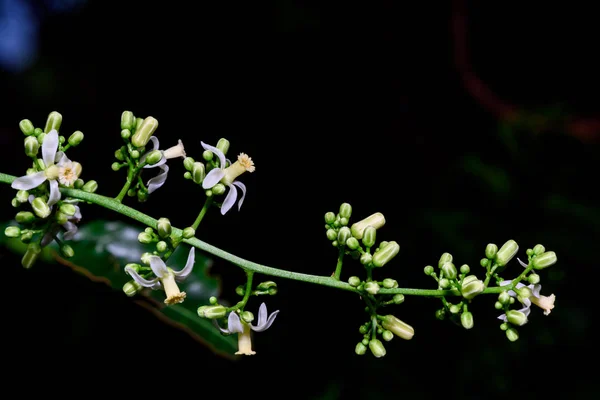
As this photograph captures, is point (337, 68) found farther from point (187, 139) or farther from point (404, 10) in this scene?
point (187, 139)

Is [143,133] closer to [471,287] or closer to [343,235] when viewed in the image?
[343,235]

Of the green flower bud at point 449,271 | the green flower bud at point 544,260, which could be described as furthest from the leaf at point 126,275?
the green flower bud at point 544,260

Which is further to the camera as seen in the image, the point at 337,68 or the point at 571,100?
the point at 337,68

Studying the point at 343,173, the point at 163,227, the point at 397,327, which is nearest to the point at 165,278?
the point at 163,227

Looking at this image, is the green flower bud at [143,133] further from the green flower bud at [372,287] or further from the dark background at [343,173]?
the dark background at [343,173]

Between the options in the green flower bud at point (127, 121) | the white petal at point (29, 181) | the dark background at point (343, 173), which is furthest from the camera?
the dark background at point (343, 173)

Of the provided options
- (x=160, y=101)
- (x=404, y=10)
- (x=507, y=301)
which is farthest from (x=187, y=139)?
(x=507, y=301)
